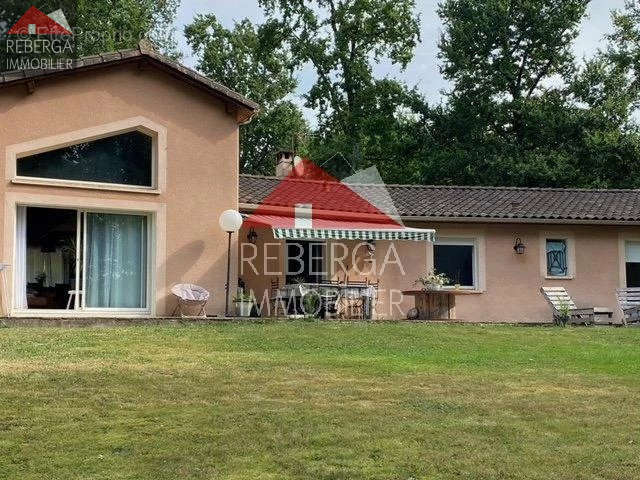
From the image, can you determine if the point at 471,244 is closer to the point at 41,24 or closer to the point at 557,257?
the point at 557,257

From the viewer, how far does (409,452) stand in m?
8.16

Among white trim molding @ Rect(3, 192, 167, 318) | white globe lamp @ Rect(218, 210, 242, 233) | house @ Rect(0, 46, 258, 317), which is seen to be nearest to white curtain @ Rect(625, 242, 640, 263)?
house @ Rect(0, 46, 258, 317)

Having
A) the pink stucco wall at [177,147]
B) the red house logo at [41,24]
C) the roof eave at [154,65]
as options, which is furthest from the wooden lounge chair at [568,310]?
the red house logo at [41,24]

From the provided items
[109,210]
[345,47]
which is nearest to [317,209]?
[109,210]

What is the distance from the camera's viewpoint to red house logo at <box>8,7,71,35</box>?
41.2m

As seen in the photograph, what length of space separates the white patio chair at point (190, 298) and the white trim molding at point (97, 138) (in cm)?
265

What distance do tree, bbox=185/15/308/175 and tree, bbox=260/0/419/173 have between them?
16.1ft

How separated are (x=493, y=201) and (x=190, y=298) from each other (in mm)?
12811

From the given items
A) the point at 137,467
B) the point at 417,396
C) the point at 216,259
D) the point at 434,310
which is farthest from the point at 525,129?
the point at 137,467

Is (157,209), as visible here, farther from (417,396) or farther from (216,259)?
(417,396)

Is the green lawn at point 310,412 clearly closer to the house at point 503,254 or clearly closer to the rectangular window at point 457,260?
the house at point 503,254

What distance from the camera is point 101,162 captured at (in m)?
21.8

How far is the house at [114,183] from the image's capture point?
20.7m

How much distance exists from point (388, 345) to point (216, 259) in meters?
7.89
